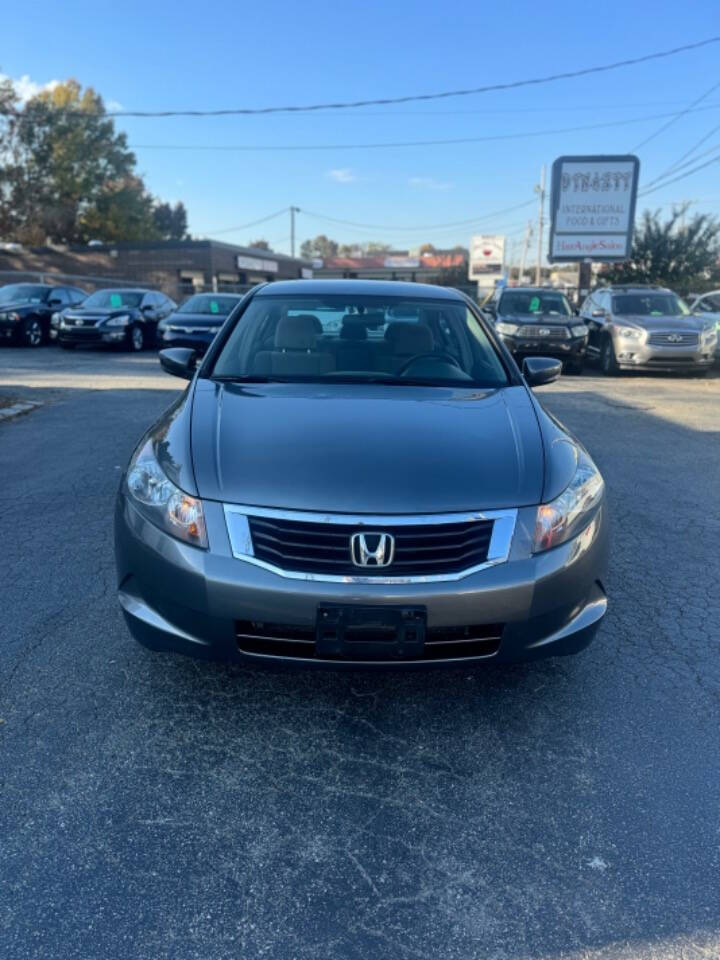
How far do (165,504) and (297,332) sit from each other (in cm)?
171

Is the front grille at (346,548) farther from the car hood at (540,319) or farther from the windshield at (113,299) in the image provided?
the windshield at (113,299)

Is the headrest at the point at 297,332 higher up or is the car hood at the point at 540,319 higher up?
the headrest at the point at 297,332

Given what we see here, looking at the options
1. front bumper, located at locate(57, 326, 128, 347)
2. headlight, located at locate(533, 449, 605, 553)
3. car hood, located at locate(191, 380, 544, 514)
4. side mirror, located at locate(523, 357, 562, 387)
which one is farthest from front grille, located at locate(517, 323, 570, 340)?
headlight, located at locate(533, 449, 605, 553)

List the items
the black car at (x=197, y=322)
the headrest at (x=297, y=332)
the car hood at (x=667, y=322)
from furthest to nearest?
A: 1. the black car at (x=197, y=322)
2. the car hood at (x=667, y=322)
3. the headrest at (x=297, y=332)

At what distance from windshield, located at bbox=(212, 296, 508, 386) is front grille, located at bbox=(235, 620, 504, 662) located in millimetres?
1539

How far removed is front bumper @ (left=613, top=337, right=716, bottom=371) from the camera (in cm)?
1264

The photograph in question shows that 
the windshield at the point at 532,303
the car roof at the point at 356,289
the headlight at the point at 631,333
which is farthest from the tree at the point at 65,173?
the car roof at the point at 356,289

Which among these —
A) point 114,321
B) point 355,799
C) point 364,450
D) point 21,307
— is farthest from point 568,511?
point 21,307

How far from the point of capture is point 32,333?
702 inches

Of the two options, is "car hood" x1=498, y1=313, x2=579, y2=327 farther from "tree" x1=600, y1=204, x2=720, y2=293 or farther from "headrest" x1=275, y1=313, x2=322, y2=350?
"tree" x1=600, y1=204, x2=720, y2=293

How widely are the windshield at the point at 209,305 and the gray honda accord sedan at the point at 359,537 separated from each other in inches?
515

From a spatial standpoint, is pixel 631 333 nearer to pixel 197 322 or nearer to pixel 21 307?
pixel 197 322

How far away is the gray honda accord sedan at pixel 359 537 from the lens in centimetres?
233

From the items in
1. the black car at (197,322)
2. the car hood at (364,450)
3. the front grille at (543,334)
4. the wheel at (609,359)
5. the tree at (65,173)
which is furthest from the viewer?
the tree at (65,173)
